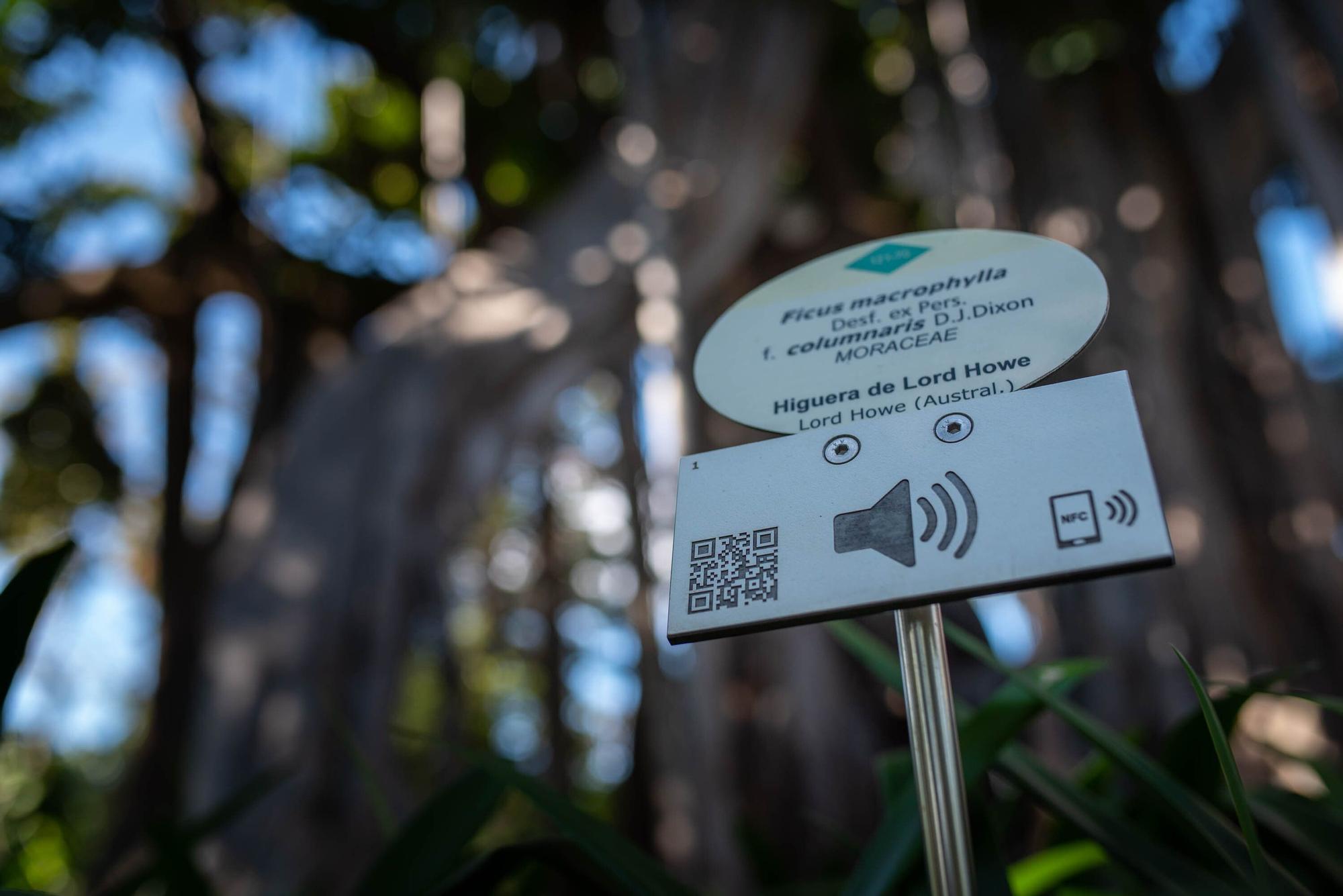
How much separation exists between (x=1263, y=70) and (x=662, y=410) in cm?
124

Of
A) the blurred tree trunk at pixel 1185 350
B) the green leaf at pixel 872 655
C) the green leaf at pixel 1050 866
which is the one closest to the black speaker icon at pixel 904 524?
the green leaf at pixel 872 655

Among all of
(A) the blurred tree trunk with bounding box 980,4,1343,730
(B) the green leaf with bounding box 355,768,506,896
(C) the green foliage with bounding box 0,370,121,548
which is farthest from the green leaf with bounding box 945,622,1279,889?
(C) the green foliage with bounding box 0,370,121,548

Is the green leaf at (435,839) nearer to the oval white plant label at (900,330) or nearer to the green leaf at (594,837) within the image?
the green leaf at (594,837)

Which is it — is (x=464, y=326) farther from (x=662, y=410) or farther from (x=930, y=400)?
(x=930, y=400)

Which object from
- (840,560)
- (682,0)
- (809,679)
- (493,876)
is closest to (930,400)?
(840,560)

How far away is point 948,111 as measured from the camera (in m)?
2.12

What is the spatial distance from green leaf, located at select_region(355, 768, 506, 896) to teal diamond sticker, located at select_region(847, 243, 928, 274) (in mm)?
383

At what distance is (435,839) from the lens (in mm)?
630

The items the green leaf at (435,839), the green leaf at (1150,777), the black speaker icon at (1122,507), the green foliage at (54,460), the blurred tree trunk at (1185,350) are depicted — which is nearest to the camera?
the black speaker icon at (1122,507)

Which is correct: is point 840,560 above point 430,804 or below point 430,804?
above

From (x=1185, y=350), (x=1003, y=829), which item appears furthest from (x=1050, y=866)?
(x=1185, y=350)

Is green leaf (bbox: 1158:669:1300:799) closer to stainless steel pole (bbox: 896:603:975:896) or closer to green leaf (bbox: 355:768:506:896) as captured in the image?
stainless steel pole (bbox: 896:603:975:896)

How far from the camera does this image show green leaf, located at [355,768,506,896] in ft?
1.99

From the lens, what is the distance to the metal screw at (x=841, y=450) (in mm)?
437
